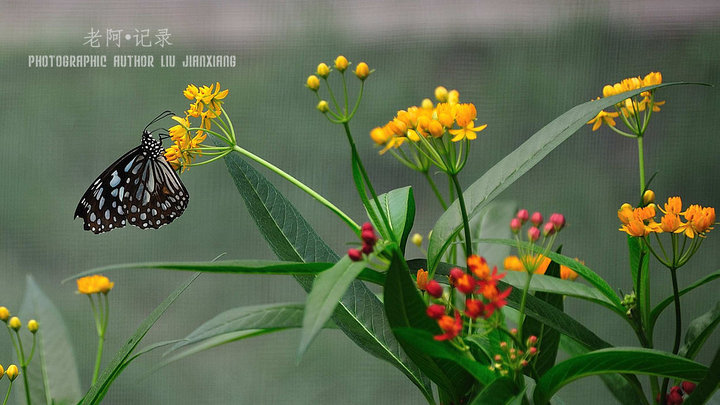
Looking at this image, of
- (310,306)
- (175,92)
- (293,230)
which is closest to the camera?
(310,306)

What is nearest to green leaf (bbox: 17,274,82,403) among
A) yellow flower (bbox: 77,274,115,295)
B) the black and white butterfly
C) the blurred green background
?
yellow flower (bbox: 77,274,115,295)

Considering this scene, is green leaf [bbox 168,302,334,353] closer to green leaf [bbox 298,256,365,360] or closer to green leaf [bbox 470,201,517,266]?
green leaf [bbox 298,256,365,360]

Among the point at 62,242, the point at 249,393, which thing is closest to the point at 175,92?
the point at 62,242

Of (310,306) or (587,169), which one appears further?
(587,169)

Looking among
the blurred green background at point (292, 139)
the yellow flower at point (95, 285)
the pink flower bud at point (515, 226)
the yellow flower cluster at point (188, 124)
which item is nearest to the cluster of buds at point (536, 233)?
the pink flower bud at point (515, 226)

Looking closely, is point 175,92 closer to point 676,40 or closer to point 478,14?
point 478,14

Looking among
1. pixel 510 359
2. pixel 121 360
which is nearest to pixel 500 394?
pixel 510 359

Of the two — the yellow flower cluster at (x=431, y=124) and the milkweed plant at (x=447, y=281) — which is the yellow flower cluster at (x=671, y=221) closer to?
the milkweed plant at (x=447, y=281)
